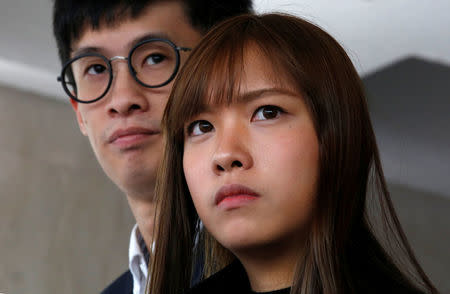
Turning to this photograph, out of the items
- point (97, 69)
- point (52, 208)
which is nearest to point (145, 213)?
point (97, 69)

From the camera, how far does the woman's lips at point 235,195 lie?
2.40 feet

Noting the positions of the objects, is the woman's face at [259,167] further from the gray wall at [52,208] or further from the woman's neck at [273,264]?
the gray wall at [52,208]

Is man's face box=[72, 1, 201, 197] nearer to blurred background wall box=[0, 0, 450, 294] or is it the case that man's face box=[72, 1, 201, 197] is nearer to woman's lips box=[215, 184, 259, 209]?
woman's lips box=[215, 184, 259, 209]

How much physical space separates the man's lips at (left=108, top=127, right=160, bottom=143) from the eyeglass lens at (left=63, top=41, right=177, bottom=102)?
0.07 metres

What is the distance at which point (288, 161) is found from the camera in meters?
0.73

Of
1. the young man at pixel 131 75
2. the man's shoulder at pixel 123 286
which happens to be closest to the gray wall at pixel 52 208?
the man's shoulder at pixel 123 286

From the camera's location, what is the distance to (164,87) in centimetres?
114

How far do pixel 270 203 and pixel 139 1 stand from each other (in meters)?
0.56

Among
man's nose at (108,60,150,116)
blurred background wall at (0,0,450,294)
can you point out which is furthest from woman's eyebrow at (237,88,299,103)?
blurred background wall at (0,0,450,294)

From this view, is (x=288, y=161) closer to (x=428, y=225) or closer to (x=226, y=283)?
(x=226, y=283)

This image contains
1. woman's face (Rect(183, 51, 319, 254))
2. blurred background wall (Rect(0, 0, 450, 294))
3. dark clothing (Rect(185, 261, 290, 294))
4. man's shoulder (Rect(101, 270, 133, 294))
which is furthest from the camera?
blurred background wall (Rect(0, 0, 450, 294))

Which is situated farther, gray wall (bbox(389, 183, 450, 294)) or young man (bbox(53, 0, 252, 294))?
gray wall (bbox(389, 183, 450, 294))

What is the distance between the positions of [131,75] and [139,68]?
19mm

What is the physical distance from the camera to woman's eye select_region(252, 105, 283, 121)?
0.75 m
